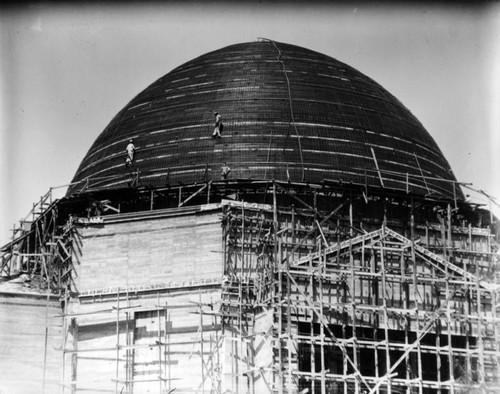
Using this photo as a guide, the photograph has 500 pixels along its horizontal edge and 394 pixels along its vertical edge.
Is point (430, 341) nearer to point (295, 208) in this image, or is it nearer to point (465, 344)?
point (465, 344)

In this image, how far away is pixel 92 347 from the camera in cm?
3353

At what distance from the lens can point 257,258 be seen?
109ft

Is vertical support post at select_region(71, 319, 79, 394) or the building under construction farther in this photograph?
vertical support post at select_region(71, 319, 79, 394)

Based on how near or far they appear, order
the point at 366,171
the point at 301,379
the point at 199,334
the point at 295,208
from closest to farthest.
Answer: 1. the point at 301,379
2. the point at 199,334
3. the point at 295,208
4. the point at 366,171

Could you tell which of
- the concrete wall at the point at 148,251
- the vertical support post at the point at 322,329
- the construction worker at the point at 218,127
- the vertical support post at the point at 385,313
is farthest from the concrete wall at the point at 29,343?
the vertical support post at the point at 385,313

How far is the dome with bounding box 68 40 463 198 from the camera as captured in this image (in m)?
36.8

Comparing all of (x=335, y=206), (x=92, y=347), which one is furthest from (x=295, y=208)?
(x=92, y=347)

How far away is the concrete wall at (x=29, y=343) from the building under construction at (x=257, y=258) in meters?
0.06

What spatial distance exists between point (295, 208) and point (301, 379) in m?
6.72

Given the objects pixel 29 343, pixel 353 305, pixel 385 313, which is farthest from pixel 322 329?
pixel 29 343

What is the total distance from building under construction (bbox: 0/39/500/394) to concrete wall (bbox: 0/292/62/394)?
0.19 feet

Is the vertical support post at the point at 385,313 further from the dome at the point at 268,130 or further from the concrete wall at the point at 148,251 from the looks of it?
the concrete wall at the point at 148,251

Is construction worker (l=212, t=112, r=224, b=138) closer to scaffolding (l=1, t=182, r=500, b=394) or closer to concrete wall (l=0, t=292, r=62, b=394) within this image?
scaffolding (l=1, t=182, r=500, b=394)

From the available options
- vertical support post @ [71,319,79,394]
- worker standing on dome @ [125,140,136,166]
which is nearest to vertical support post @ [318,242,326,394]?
vertical support post @ [71,319,79,394]
